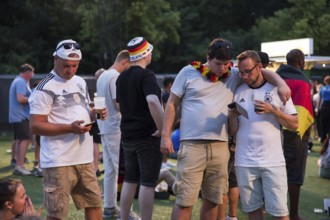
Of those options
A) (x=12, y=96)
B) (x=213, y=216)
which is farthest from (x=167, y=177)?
(x=12, y=96)

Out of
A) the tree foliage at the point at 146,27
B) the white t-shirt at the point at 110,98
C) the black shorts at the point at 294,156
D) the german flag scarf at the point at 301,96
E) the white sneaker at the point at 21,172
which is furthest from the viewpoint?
the tree foliage at the point at 146,27

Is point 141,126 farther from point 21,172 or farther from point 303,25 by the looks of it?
point 303,25

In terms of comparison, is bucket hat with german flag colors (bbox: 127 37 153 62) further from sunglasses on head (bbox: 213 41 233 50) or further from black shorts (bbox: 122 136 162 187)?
sunglasses on head (bbox: 213 41 233 50)

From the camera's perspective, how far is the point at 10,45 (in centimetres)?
3809

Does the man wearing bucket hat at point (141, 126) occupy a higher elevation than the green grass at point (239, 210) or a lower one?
higher

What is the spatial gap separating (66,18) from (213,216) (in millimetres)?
36507

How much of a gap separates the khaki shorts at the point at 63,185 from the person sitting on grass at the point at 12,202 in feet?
2.58

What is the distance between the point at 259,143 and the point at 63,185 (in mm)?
1673

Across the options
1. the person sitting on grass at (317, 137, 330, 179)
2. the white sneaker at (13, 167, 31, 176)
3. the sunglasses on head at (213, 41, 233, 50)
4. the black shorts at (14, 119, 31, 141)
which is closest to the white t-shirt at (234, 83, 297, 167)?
the sunglasses on head at (213, 41, 233, 50)

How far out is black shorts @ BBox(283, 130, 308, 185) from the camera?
6.90m

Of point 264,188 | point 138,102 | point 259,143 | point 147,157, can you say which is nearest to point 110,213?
point 147,157

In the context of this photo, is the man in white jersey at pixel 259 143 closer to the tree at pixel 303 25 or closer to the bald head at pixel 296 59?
the bald head at pixel 296 59

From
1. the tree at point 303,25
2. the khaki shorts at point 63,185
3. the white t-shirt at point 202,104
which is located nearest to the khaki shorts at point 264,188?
the white t-shirt at point 202,104

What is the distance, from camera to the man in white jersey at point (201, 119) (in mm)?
5434
